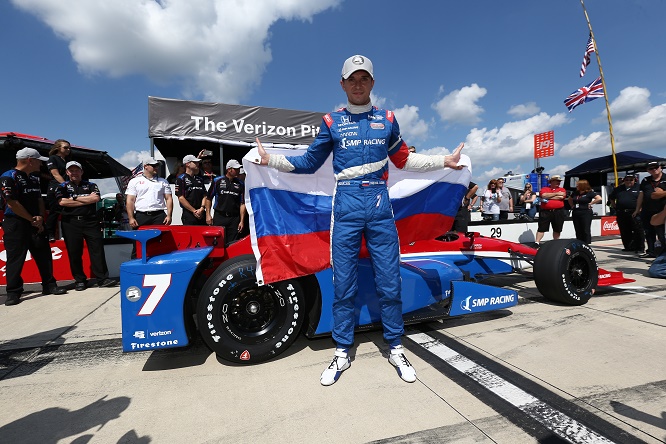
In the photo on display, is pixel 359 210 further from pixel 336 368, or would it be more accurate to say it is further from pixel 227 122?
pixel 227 122

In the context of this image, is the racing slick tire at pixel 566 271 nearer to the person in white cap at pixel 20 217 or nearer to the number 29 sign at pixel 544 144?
the person in white cap at pixel 20 217

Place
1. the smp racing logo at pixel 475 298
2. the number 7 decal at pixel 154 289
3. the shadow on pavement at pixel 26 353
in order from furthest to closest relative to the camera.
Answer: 1. the smp racing logo at pixel 475 298
2. the shadow on pavement at pixel 26 353
3. the number 7 decal at pixel 154 289

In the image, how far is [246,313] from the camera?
7.77 ft

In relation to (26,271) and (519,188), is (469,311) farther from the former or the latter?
(519,188)

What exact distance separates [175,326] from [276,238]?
86cm

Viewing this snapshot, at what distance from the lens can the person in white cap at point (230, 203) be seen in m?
5.25

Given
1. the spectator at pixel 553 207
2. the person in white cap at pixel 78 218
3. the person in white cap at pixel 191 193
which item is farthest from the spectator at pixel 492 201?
the person in white cap at pixel 78 218

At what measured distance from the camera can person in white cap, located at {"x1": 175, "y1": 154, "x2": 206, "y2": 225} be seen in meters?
5.34

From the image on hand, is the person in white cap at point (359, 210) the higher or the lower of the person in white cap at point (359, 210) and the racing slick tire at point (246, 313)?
the higher

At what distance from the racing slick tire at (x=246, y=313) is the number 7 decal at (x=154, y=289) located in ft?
0.76

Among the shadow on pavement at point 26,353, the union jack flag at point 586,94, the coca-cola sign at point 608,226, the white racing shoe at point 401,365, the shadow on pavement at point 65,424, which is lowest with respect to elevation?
the shadow on pavement at point 65,424

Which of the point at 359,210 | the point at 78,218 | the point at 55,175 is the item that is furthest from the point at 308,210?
the point at 55,175

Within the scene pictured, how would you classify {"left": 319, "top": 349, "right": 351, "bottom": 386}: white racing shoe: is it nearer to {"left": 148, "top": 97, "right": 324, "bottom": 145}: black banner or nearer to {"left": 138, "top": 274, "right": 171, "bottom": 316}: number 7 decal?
{"left": 138, "top": 274, "right": 171, "bottom": 316}: number 7 decal

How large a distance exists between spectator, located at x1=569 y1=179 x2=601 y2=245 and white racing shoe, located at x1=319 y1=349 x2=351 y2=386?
6.13 meters
